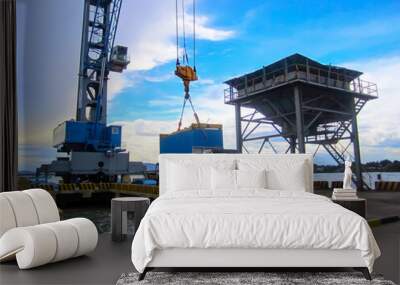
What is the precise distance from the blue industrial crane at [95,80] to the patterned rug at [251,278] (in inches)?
117

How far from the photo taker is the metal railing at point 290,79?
528cm

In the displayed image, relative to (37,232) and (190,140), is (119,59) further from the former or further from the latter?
(37,232)

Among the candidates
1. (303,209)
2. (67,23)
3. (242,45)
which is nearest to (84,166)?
(67,23)

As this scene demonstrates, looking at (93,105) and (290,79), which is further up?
(290,79)

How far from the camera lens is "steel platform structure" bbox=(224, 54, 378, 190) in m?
5.24

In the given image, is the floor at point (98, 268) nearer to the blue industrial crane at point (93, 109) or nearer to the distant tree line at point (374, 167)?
the distant tree line at point (374, 167)

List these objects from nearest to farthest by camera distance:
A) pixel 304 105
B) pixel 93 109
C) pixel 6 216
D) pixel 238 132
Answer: pixel 6 216
pixel 93 109
pixel 238 132
pixel 304 105

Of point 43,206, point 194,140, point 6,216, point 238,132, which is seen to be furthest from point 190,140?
point 6,216

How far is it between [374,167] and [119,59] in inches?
155

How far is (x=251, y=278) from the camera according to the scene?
8.39 ft

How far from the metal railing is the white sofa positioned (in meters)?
2.87

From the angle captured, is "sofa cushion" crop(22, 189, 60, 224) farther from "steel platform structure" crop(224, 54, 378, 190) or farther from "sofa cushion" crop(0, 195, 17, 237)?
"steel platform structure" crop(224, 54, 378, 190)

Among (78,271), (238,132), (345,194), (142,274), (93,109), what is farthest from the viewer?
(238,132)

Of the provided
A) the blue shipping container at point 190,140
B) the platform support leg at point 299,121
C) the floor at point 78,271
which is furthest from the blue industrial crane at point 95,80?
the platform support leg at point 299,121
